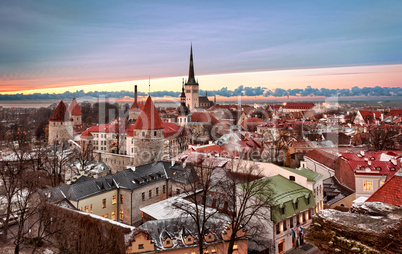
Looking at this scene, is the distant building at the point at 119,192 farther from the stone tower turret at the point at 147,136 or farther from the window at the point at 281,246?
the window at the point at 281,246

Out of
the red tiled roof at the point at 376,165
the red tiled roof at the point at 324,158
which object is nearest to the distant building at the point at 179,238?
the red tiled roof at the point at 376,165

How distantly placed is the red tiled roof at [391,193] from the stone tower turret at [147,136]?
2569 cm

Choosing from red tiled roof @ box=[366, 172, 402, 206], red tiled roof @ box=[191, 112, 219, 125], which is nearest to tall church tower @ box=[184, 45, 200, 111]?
red tiled roof @ box=[191, 112, 219, 125]

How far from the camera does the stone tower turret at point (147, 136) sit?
32.6 meters

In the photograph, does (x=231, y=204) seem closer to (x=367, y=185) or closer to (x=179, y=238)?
(x=179, y=238)

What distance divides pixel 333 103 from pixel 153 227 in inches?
6990

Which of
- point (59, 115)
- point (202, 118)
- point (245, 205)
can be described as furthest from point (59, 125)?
point (245, 205)

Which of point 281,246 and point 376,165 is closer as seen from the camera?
point 281,246

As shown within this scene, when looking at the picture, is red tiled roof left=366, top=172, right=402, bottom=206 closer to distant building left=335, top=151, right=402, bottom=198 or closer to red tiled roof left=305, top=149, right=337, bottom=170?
distant building left=335, top=151, right=402, bottom=198

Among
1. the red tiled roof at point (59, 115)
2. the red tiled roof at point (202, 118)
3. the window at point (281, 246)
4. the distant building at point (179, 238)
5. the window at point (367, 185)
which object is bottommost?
the window at point (281, 246)

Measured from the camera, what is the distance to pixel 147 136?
32.6 metres

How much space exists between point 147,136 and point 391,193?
26392 mm

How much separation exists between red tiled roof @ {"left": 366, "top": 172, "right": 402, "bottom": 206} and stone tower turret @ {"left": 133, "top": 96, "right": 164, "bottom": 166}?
2569cm

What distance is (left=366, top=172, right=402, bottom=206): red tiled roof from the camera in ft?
31.6
